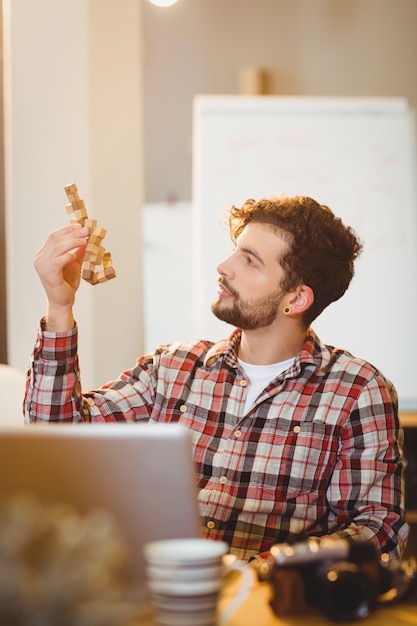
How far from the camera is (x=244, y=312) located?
1814 millimetres

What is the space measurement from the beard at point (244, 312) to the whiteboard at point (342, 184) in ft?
4.04

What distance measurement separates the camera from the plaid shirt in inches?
63.8

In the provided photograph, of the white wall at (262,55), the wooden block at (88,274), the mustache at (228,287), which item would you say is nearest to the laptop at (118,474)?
the wooden block at (88,274)

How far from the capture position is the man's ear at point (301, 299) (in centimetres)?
190

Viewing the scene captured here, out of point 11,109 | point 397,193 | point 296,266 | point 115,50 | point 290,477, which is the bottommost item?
point 290,477

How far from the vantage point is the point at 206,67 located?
3566 mm

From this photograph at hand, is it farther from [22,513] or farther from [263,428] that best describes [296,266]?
[22,513]

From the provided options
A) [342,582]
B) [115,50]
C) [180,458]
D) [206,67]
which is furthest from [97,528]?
[206,67]

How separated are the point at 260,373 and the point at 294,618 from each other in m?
0.91

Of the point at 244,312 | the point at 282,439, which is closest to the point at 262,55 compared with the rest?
the point at 244,312

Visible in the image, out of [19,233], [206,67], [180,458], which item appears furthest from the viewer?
[206,67]

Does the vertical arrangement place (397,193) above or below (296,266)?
above

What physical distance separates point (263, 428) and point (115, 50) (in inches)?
56.9

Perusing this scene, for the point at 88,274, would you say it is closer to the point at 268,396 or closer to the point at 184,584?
the point at 268,396
